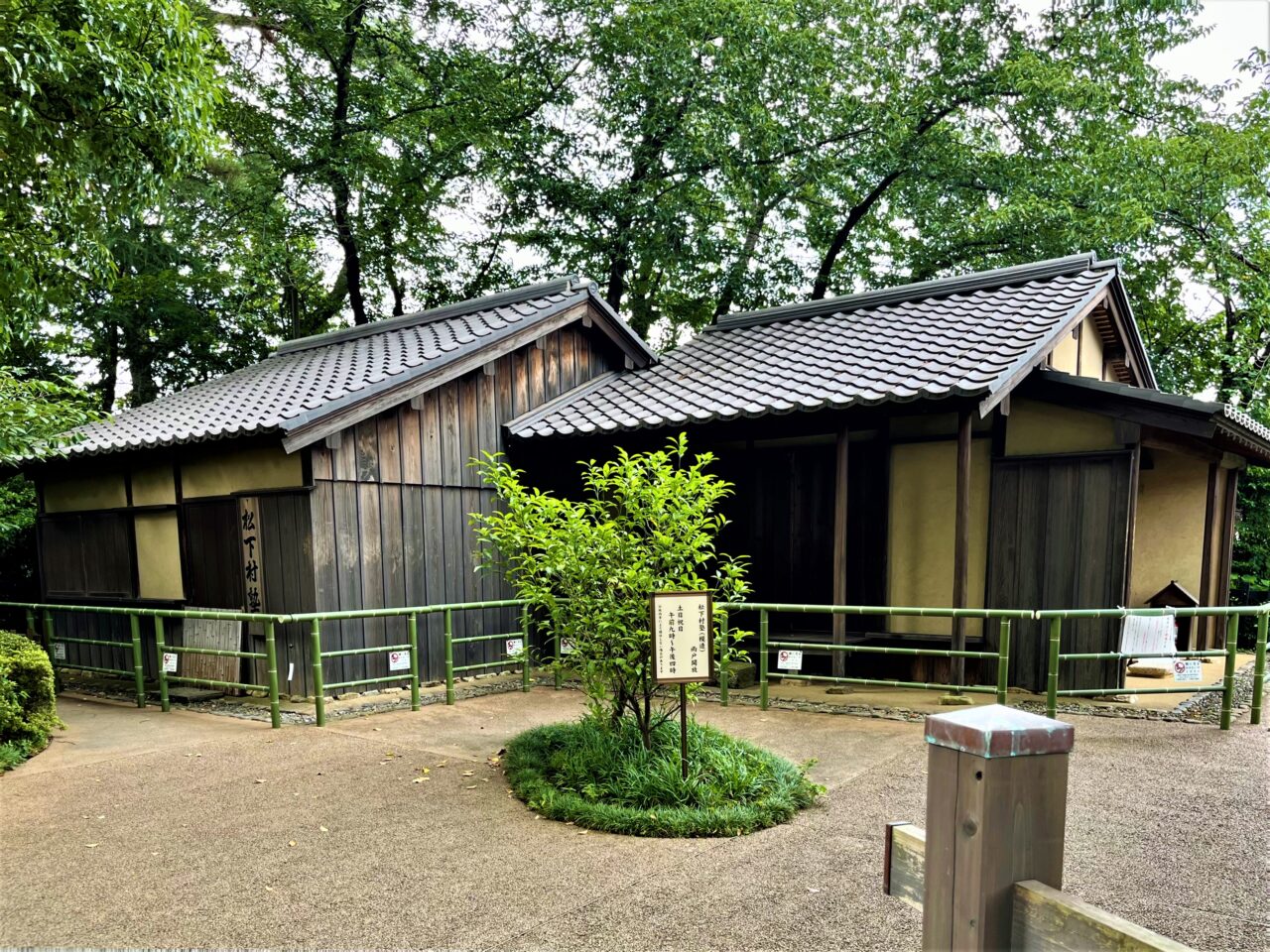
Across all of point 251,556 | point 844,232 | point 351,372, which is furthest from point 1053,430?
point 844,232

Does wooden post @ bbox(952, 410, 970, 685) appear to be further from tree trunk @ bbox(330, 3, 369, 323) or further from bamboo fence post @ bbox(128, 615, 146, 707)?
tree trunk @ bbox(330, 3, 369, 323)

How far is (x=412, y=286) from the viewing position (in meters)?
18.1

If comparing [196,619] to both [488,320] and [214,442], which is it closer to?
[214,442]

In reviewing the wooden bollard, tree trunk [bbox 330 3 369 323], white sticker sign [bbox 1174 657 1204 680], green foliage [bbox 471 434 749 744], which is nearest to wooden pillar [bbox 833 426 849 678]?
white sticker sign [bbox 1174 657 1204 680]

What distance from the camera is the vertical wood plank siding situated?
7.94 metres

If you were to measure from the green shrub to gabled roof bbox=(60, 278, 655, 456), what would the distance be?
2.49 meters

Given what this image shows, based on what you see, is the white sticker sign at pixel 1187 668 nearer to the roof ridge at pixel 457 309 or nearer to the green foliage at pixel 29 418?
the roof ridge at pixel 457 309

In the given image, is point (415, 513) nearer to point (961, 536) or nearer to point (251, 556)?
point (251, 556)

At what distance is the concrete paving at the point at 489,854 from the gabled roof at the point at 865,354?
10.9 feet

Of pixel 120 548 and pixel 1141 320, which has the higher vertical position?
pixel 1141 320

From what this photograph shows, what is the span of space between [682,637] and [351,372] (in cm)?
654

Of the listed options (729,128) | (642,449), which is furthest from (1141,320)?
(642,449)

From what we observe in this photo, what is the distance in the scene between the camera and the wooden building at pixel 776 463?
7.61 meters

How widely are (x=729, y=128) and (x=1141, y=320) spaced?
30.2 feet
